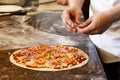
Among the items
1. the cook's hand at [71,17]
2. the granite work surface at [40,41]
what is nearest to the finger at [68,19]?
the cook's hand at [71,17]

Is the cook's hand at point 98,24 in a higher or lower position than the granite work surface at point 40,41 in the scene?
higher

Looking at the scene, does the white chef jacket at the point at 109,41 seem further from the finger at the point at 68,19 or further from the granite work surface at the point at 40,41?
the finger at the point at 68,19

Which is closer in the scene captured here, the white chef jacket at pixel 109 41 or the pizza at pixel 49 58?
the pizza at pixel 49 58

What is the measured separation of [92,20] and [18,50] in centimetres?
31

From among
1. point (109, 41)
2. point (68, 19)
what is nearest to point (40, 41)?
point (68, 19)

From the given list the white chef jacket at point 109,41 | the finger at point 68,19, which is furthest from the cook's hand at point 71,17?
the white chef jacket at point 109,41

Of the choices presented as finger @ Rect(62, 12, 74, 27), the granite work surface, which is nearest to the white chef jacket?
the granite work surface

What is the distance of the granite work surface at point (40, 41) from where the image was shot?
0.78m

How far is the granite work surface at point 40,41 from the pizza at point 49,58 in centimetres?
2

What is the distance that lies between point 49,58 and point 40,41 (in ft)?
0.62

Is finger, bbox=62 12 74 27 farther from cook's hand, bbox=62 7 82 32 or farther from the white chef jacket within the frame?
the white chef jacket

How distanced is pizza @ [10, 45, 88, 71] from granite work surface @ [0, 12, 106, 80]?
22 mm

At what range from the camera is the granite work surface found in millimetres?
779

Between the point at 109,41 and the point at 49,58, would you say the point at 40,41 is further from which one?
the point at 109,41
